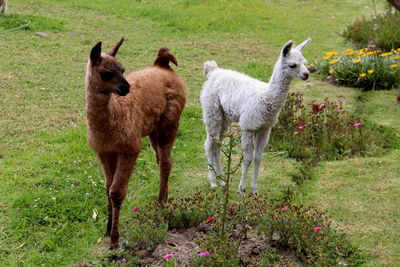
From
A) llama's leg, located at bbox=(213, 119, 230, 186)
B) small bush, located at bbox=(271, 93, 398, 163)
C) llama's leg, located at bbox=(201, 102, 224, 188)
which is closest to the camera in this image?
llama's leg, located at bbox=(201, 102, 224, 188)

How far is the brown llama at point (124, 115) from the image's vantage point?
3.99 metres

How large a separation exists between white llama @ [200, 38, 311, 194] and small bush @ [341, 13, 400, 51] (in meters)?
6.61

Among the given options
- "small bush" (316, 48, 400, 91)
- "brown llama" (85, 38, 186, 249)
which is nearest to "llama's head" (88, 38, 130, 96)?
"brown llama" (85, 38, 186, 249)

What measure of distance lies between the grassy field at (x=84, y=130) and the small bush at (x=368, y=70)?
1.11ft

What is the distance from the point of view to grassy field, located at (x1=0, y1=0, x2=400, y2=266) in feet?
16.8

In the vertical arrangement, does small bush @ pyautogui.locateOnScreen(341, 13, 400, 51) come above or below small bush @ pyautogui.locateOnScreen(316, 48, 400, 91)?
above

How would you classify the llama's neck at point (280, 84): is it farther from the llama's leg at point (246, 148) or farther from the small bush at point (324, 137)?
the small bush at point (324, 137)

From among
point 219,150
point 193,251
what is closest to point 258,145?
point 219,150

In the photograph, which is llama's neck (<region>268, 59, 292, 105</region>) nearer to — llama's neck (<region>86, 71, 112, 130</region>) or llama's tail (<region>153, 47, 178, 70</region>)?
llama's tail (<region>153, 47, 178, 70</region>)

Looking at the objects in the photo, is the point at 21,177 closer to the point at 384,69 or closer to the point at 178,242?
the point at 178,242

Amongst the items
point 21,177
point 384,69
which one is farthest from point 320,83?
point 21,177

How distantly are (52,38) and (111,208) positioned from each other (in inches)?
333

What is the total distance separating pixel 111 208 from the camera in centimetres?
495

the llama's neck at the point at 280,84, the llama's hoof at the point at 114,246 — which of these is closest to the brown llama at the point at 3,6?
the llama's neck at the point at 280,84
